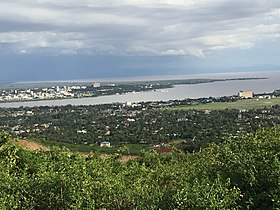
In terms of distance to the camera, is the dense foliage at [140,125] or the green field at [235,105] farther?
the green field at [235,105]

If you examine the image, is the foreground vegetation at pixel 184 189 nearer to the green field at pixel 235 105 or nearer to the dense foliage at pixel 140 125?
the dense foliage at pixel 140 125

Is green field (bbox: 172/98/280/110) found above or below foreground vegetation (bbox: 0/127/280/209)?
below

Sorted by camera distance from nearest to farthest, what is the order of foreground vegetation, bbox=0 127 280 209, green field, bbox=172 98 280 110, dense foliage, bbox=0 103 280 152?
foreground vegetation, bbox=0 127 280 209, dense foliage, bbox=0 103 280 152, green field, bbox=172 98 280 110

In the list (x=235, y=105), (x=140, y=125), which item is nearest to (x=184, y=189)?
(x=140, y=125)

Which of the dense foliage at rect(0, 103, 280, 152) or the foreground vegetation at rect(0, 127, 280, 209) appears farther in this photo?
the dense foliage at rect(0, 103, 280, 152)

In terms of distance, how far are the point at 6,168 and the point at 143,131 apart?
48.6m

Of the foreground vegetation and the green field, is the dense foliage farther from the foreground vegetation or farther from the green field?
the foreground vegetation

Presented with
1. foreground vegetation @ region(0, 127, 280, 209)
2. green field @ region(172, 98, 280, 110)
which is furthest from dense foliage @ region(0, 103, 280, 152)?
foreground vegetation @ region(0, 127, 280, 209)

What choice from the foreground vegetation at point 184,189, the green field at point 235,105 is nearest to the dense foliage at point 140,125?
the green field at point 235,105

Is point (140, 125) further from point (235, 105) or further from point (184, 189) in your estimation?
point (184, 189)

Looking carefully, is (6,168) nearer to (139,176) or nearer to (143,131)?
(139,176)

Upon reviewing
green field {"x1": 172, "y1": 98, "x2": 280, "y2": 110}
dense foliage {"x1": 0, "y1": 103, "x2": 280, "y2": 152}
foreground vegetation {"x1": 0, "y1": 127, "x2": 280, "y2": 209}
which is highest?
foreground vegetation {"x1": 0, "y1": 127, "x2": 280, "y2": 209}

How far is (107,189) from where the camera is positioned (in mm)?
12383

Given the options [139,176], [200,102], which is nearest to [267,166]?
[139,176]
